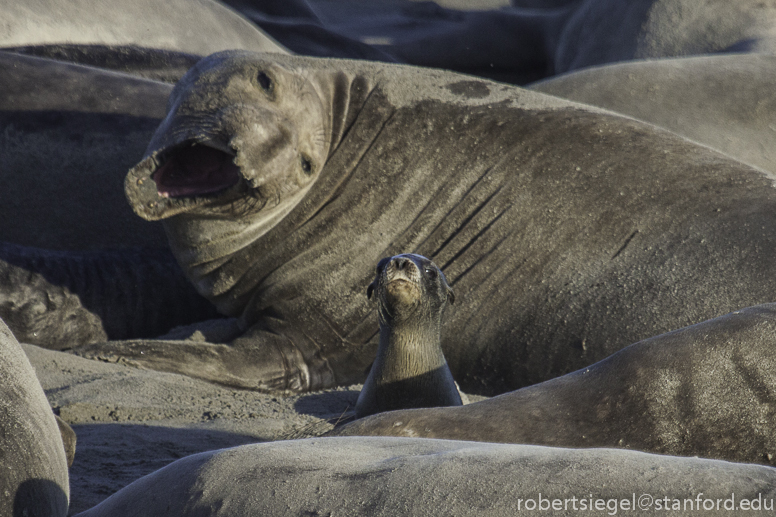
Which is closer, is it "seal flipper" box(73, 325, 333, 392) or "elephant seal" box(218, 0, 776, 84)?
"seal flipper" box(73, 325, 333, 392)

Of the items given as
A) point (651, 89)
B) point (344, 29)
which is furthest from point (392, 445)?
point (344, 29)

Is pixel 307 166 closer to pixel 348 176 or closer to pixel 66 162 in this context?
pixel 348 176

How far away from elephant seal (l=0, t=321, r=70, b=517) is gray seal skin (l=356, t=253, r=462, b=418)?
142cm

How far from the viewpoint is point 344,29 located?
11.6 meters

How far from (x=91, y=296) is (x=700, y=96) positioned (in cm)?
365

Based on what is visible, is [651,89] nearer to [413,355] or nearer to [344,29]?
[413,355]

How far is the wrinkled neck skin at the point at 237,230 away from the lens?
14.5 feet

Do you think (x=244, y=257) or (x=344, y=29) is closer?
(x=244, y=257)

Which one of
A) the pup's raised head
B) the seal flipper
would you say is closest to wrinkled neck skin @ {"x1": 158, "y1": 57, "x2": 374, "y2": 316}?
the seal flipper

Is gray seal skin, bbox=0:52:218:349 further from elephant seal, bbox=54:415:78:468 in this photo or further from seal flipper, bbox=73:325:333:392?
elephant seal, bbox=54:415:78:468

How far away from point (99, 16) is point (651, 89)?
11.9 feet

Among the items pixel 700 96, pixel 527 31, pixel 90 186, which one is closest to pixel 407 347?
pixel 90 186

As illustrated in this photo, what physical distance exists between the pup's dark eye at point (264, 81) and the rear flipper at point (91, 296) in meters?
1.18

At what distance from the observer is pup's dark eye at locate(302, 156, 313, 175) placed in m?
4.38
